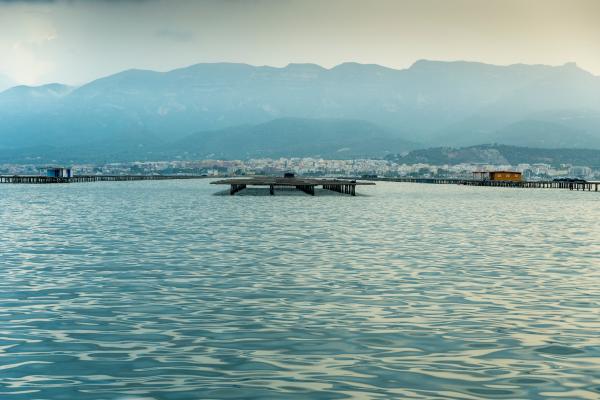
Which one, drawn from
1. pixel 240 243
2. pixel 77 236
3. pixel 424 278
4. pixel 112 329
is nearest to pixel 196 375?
pixel 112 329

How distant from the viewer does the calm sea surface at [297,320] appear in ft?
47.6

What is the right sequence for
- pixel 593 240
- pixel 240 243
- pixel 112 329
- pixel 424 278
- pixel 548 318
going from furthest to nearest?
pixel 593 240 < pixel 240 243 < pixel 424 278 < pixel 548 318 < pixel 112 329

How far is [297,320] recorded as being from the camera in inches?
808

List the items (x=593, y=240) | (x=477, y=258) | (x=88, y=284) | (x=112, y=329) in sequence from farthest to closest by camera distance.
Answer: (x=593, y=240) → (x=477, y=258) → (x=88, y=284) → (x=112, y=329)

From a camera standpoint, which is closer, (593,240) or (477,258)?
(477,258)

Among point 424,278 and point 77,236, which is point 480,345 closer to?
point 424,278

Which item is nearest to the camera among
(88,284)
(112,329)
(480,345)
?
(480,345)

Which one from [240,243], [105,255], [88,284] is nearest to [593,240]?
[240,243]

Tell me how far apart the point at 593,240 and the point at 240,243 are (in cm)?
1913

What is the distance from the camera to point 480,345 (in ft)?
57.7

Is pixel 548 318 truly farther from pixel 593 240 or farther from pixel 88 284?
pixel 593 240

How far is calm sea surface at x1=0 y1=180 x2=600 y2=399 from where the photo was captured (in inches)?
572

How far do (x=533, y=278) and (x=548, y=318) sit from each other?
8.60 meters

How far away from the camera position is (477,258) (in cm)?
3641
